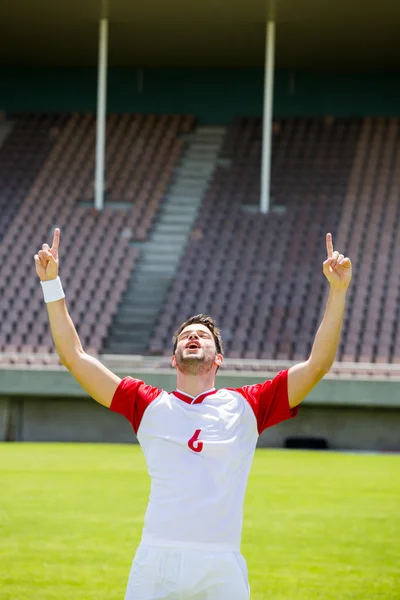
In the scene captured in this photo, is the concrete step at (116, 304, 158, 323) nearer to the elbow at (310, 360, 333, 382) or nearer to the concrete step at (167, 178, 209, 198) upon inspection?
the concrete step at (167, 178, 209, 198)

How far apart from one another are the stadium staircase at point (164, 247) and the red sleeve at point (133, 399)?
1879cm

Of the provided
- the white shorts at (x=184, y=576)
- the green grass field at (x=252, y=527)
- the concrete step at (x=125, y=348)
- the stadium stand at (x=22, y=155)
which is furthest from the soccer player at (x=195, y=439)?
the stadium stand at (x=22, y=155)

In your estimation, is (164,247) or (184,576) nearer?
(184,576)

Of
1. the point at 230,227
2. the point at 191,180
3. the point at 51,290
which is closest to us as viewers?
the point at 51,290

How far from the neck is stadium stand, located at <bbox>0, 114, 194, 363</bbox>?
17.1m

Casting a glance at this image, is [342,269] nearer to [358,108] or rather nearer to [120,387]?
[120,387]

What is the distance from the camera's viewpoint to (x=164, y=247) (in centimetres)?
2656

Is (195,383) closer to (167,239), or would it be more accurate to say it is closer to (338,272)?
(338,272)

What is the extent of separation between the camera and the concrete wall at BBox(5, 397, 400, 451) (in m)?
20.4

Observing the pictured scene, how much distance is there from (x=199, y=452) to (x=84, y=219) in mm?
22975

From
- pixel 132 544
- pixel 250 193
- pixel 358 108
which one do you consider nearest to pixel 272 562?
pixel 132 544

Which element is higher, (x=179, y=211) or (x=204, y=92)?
(x=204, y=92)

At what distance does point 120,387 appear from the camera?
4.58 m

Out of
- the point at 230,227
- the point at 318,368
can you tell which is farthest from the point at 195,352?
the point at 230,227
